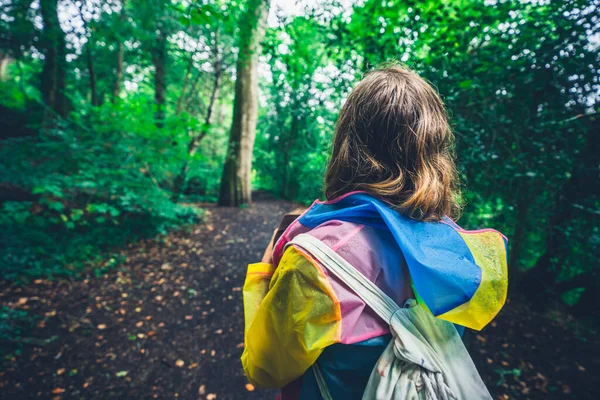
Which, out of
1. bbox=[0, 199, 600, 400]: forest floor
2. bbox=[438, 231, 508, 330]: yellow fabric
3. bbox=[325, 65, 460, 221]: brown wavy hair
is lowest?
bbox=[0, 199, 600, 400]: forest floor

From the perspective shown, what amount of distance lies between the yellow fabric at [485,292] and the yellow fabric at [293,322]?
0.37 meters

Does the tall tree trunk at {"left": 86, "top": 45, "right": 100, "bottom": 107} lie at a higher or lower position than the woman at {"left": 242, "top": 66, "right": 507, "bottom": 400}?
higher

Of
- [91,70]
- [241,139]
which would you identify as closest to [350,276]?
[91,70]

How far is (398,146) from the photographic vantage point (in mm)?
990

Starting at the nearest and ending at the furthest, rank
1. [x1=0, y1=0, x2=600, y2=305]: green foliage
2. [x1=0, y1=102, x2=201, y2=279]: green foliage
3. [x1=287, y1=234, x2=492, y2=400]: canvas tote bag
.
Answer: [x1=287, y1=234, x2=492, y2=400]: canvas tote bag → [x1=0, y1=0, x2=600, y2=305]: green foliage → [x1=0, y1=102, x2=201, y2=279]: green foliage

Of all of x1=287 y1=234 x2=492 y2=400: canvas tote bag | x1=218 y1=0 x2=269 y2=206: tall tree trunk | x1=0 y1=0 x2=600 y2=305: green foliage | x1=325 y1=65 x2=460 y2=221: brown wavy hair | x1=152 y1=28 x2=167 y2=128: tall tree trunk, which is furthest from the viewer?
x1=218 y1=0 x2=269 y2=206: tall tree trunk

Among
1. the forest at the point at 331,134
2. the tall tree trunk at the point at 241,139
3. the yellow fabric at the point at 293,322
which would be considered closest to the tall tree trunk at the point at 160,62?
the forest at the point at 331,134

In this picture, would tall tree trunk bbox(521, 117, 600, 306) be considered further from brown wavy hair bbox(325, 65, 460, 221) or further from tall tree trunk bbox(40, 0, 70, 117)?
tall tree trunk bbox(40, 0, 70, 117)

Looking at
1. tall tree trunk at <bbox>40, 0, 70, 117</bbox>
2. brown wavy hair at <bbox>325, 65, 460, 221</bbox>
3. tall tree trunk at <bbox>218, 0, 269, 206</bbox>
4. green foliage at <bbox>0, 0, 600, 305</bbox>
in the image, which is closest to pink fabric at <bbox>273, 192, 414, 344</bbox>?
brown wavy hair at <bbox>325, 65, 460, 221</bbox>

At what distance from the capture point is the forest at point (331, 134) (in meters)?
2.50

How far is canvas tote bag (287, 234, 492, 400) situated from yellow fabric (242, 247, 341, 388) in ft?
0.21

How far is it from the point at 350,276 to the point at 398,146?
0.53 metres

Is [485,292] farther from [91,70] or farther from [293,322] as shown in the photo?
[91,70]

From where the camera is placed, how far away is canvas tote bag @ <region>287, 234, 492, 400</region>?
757 mm
